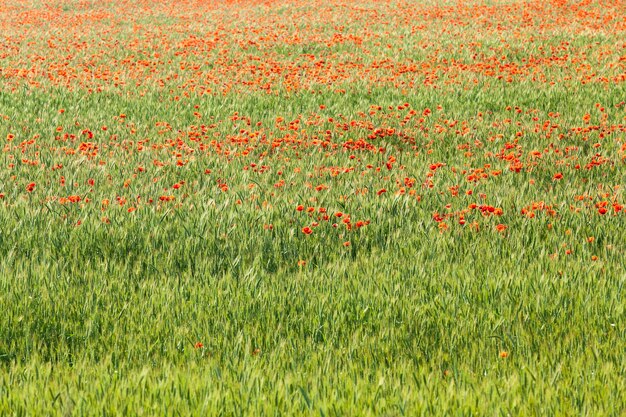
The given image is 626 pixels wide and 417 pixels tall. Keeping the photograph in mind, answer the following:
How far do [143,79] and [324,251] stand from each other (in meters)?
8.24

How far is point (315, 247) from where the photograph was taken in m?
5.14

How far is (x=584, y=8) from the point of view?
18906mm

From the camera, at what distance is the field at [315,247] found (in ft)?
10.8

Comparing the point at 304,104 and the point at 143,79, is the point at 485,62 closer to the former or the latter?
the point at 304,104

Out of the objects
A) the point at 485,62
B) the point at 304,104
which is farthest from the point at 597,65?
the point at 304,104

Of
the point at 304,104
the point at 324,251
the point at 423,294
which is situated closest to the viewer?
the point at 423,294

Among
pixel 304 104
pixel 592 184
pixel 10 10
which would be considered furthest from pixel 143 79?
pixel 10 10

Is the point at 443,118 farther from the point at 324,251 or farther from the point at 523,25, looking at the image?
the point at 523,25

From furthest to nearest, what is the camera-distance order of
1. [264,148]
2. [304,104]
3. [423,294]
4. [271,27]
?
[271,27] → [304,104] → [264,148] → [423,294]

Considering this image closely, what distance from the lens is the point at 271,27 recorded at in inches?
730

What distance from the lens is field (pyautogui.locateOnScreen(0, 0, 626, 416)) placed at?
10.8ft

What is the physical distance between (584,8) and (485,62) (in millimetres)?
7448

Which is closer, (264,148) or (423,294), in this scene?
(423,294)

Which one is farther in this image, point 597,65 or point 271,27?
point 271,27
